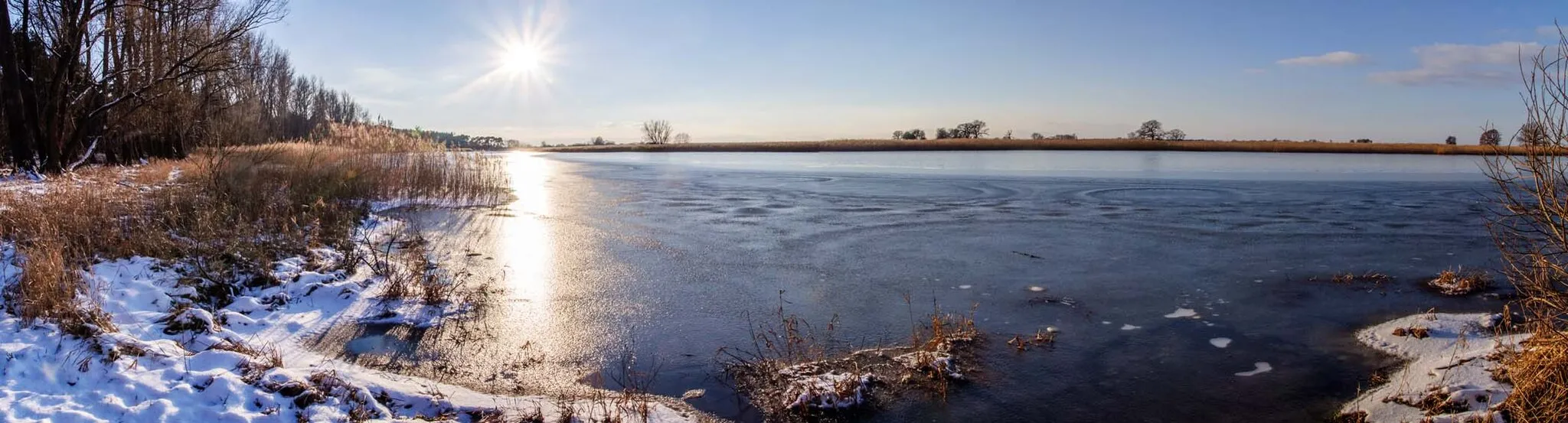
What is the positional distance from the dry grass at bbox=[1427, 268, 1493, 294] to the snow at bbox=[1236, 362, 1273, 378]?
9.15 ft

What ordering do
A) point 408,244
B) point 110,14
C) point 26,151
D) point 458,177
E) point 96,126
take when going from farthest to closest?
1. point 96,126
2. point 458,177
3. point 110,14
4. point 26,151
5. point 408,244

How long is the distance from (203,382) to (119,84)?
15478mm

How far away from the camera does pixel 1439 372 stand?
12.3 ft

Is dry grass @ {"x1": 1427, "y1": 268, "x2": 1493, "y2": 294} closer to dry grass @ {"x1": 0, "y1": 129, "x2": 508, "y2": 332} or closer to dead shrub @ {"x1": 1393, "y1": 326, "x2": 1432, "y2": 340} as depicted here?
dead shrub @ {"x1": 1393, "y1": 326, "x2": 1432, "y2": 340}

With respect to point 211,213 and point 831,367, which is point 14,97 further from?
point 831,367

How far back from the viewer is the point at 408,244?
26.4ft

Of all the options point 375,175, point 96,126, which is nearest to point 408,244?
point 375,175

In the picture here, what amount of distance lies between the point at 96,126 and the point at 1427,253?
72.5 feet

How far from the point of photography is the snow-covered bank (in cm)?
332

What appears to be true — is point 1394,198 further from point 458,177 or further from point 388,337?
point 458,177

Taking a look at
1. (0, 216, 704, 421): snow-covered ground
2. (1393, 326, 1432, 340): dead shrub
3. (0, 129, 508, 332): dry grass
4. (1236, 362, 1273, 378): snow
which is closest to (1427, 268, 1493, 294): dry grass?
(1393, 326, 1432, 340): dead shrub

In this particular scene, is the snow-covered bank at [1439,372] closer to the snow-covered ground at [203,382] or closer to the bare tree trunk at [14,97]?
the snow-covered ground at [203,382]

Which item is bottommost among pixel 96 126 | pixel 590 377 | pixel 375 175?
pixel 590 377

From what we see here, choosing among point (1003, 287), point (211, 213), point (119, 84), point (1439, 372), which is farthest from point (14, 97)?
point (1439, 372)
